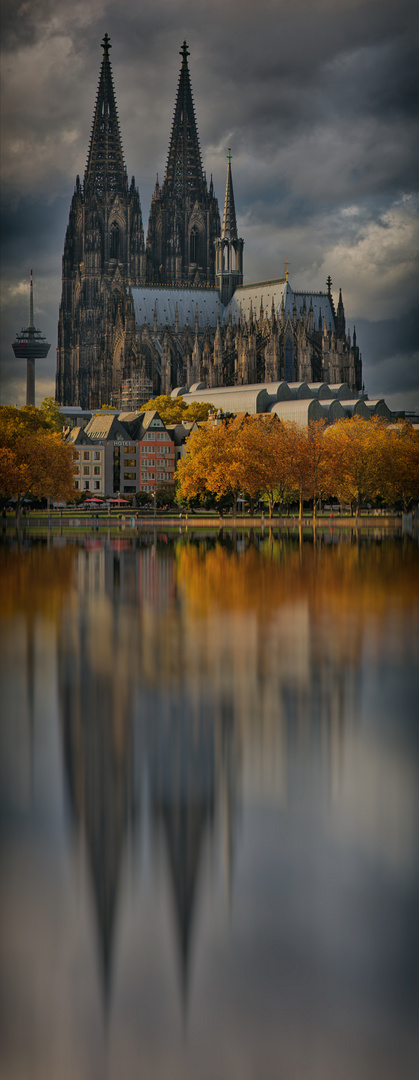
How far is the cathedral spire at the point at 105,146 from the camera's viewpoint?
194 m

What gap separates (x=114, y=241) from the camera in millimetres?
193625

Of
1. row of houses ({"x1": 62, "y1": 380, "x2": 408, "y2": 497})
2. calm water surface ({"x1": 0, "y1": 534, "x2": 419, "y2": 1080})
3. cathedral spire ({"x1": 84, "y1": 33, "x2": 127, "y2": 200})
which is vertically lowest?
calm water surface ({"x1": 0, "y1": 534, "x2": 419, "y2": 1080})

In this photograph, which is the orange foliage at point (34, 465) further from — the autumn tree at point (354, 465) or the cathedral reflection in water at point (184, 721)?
the cathedral reflection in water at point (184, 721)

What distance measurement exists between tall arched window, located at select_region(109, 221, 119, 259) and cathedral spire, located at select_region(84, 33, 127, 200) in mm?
6135

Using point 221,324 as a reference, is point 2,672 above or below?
below

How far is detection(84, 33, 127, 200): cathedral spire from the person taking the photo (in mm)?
193500

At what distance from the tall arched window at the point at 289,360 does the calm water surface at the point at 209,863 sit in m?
147

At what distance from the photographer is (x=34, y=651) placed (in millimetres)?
22812

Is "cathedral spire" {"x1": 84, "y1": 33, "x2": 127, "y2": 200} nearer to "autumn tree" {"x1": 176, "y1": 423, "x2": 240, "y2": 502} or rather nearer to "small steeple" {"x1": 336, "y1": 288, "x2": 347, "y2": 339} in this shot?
"small steeple" {"x1": 336, "y1": 288, "x2": 347, "y2": 339}

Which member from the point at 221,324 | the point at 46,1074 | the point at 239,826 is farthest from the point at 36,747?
the point at 221,324

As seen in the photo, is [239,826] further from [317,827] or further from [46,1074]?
[46,1074]

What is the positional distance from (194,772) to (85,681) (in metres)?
6.23

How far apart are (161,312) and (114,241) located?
17.4 metres

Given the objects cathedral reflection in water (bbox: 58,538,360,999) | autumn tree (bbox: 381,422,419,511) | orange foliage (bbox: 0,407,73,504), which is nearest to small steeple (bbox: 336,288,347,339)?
autumn tree (bbox: 381,422,419,511)
